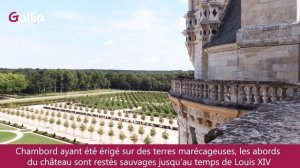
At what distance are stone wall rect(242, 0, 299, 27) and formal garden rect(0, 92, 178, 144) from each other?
86.8 ft

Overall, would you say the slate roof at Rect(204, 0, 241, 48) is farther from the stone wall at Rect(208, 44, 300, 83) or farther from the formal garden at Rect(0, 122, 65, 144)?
the formal garden at Rect(0, 122, 65, 144)

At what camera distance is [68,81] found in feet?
385

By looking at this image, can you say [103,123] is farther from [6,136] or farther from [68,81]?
[68,81]

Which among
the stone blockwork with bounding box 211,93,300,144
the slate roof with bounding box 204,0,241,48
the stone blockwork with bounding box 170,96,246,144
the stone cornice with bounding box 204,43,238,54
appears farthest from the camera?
the slate roof with bounding box 204,0,241,48

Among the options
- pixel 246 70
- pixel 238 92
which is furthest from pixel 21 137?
pixel 238 92

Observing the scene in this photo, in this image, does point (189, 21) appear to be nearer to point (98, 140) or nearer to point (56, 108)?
point (98, 140)

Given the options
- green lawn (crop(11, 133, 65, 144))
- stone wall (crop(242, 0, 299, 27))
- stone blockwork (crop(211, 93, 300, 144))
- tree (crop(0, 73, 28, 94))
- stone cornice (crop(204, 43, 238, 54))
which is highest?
stone wall (crop(242, 0, 299, 27))

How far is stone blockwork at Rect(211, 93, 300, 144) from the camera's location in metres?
4.09

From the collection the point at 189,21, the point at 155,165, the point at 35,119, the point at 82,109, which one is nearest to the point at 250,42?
the point at 189,21

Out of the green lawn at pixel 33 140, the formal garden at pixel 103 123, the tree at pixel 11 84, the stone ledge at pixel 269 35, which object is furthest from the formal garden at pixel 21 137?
the tree at pixel 11 84

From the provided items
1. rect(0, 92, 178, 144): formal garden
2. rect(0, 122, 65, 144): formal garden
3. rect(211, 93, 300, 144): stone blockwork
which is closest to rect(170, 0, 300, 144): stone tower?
rect(211, 93, 300, 144): stone blockwork

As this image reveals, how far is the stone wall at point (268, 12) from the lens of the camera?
978 centimetres

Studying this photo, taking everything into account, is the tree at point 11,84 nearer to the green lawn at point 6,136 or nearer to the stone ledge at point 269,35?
the green lawn at point 6,136

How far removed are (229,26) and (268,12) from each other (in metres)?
3.97
